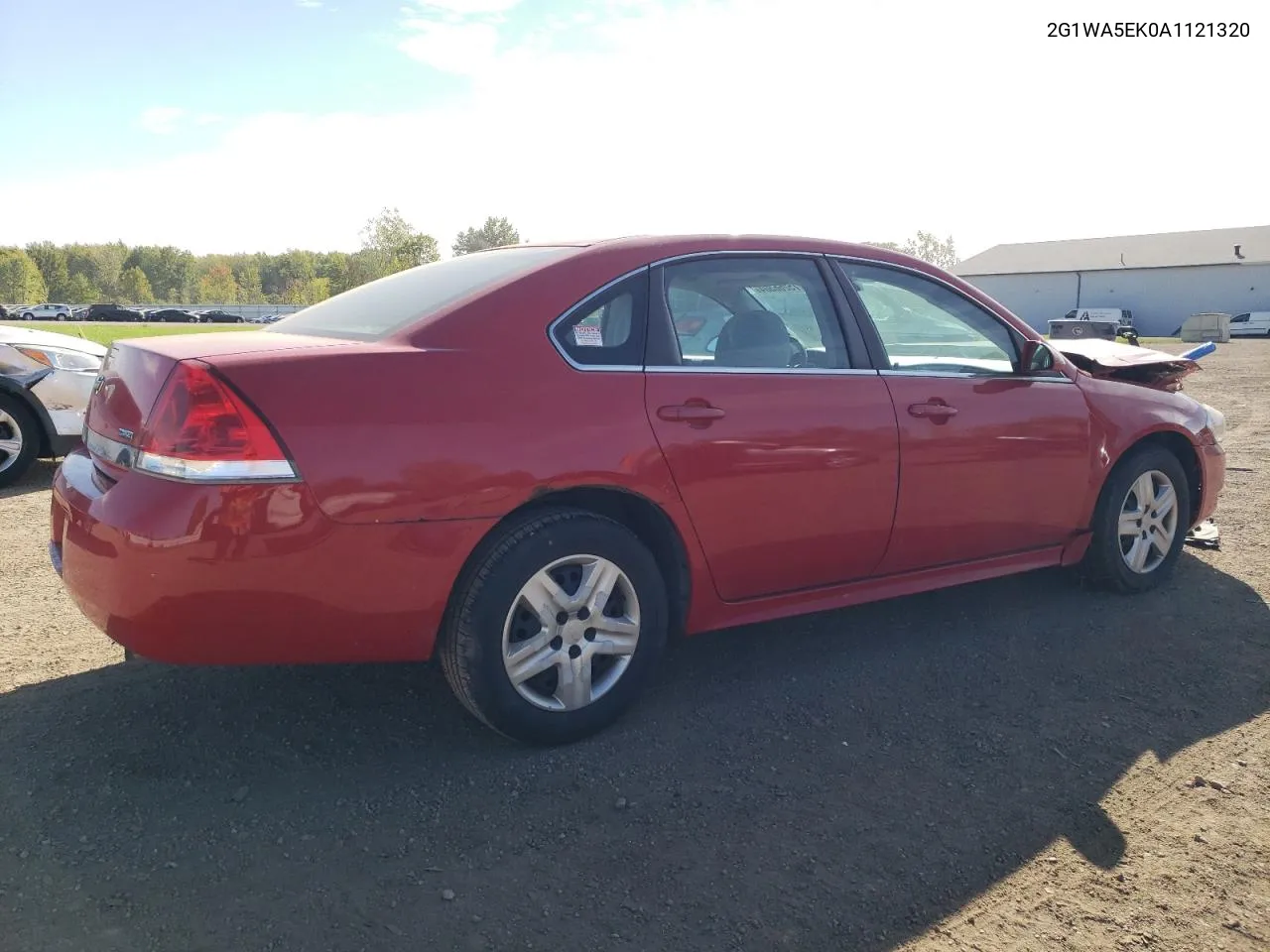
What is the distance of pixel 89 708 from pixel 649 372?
224 centimetres

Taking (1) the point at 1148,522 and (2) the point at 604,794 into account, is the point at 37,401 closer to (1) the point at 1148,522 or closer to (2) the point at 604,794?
(2) the point at 604,794

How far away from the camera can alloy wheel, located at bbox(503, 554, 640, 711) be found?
120 inches

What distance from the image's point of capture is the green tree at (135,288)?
11912 centimetres

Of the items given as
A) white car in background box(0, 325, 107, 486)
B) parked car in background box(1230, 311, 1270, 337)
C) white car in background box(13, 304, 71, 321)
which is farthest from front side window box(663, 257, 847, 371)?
white car in background box(13, 304, 71, 321)

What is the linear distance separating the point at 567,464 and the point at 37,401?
19.3 ft

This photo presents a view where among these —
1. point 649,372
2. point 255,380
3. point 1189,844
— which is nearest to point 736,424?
point 649,372

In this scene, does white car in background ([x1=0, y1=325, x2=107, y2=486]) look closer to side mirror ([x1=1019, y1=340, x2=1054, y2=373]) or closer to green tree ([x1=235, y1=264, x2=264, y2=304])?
side mirror ([x1=1019, y1=340, x2=1054, y2=373])

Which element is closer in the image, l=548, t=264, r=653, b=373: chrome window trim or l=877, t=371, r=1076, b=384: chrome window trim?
l=548, t=264, r=653, b=373: chrome window trim

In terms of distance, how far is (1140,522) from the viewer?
4750 mm

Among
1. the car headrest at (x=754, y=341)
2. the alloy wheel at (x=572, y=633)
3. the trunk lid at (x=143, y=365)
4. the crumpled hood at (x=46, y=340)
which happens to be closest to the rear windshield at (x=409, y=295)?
the trunk lid at (x=143, y=365)

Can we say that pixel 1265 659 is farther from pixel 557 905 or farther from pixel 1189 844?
pixel 557 905

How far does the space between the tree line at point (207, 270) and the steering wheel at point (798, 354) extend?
269ft

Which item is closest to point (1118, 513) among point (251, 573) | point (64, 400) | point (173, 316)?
point (251, 573)

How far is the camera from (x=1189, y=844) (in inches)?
107
